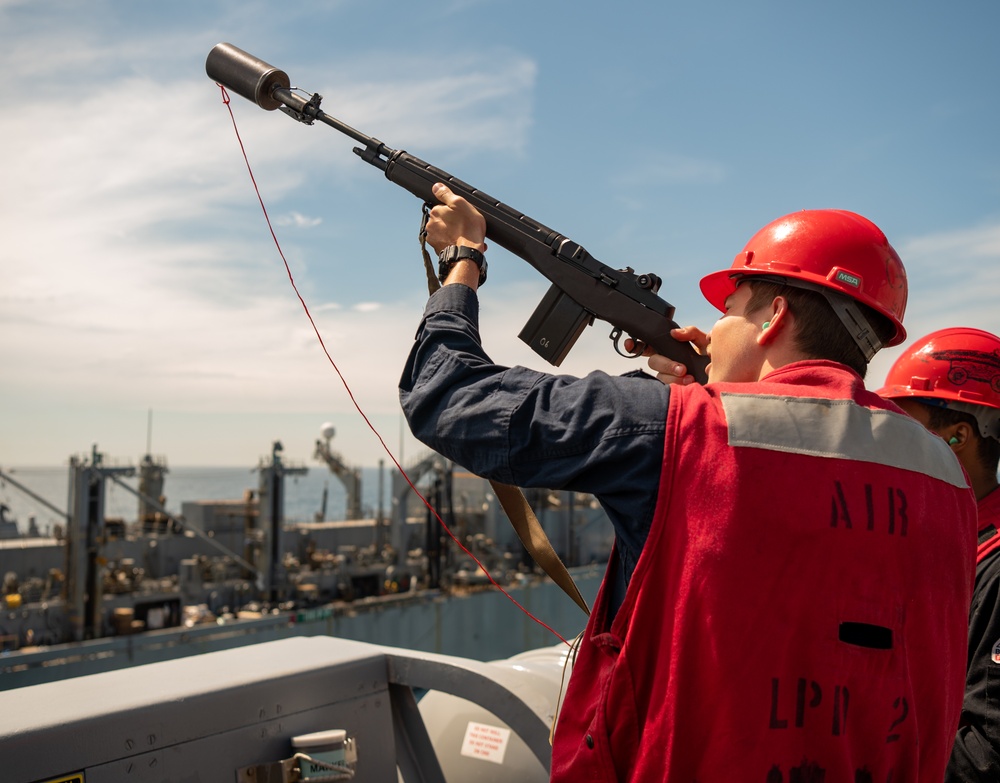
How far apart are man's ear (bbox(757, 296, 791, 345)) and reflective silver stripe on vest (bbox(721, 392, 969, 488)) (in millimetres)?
232

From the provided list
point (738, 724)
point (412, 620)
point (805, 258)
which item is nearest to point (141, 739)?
point (738, 724)

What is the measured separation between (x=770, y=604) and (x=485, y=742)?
2.77 metres

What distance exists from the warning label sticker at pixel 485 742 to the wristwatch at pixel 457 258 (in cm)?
258

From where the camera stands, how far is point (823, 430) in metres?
1.44

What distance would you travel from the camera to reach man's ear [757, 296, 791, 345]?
5.46 feet

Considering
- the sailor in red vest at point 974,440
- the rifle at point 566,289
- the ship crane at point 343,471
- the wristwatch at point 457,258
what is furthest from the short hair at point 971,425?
the ship crane at point 343,471

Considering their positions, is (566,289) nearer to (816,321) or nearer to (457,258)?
(457,258)

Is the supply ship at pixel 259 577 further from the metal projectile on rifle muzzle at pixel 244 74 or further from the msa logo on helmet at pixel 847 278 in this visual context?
the msa logo on helmet at pixel 847 278

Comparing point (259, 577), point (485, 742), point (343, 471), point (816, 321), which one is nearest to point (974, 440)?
point (816, 321)

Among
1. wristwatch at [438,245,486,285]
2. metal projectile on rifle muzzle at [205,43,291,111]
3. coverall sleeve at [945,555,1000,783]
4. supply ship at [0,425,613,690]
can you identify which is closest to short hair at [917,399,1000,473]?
coverall sleeve at [945,555,1000,783]

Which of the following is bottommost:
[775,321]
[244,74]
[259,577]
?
[259,577]

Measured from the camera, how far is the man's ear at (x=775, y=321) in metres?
1.66

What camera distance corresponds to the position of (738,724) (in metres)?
1.38

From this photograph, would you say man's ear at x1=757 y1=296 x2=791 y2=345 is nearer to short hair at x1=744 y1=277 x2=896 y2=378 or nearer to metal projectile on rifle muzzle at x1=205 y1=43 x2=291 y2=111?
short hair at x1=744 y1=277 x2=896 y2=378
